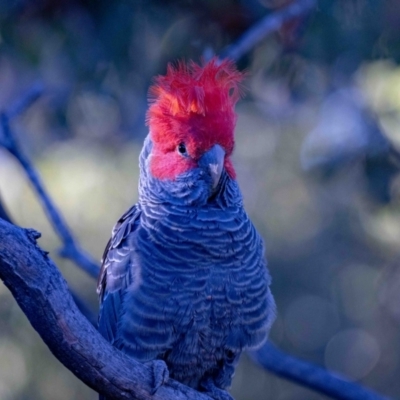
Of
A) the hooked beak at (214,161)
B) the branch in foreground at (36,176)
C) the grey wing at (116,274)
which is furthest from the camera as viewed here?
the branch in foreground at (36,176)

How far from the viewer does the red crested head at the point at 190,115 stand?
2.40 m

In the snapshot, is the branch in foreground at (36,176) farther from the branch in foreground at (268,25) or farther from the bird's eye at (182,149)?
the branch in foreground at (268,25)

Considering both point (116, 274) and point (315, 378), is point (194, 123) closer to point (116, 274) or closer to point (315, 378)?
point (116, 274)

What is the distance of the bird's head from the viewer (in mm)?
2395

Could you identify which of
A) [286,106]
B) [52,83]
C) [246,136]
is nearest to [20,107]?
[52,83]

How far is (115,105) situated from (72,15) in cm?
73

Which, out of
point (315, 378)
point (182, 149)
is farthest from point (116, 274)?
point (315, 378)

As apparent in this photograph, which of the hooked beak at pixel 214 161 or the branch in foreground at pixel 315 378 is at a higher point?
the hooked beak at pixel 214 161

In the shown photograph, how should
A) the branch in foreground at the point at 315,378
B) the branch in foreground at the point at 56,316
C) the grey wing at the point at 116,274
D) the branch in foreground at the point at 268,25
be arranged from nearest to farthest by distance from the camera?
the branch in foreground at the point at 56,316 < the grey wing at the point at 116,274 < the branch in foreground at the point at 315,378 < the branch in foreground at the point at 268,25

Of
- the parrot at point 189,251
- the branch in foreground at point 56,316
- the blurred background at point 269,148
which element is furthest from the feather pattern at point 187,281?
the blurred background at point 269,148

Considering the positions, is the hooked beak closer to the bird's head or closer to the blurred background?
the bird's head

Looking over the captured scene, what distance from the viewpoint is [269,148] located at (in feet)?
23.3

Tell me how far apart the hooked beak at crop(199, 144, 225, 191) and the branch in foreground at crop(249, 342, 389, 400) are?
3.80 ft

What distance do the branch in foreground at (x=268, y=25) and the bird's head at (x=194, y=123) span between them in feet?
3.59
